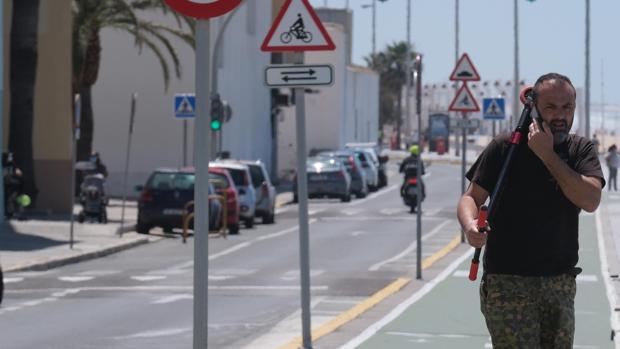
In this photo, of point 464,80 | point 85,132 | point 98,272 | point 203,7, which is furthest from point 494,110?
point 203,7

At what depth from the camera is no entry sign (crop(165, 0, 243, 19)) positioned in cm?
795

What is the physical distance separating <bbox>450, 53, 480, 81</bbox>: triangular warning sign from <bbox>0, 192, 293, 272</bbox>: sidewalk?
693cm

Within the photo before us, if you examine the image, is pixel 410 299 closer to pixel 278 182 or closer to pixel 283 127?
pixel 278 182

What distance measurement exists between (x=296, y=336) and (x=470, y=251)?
13.9 metres

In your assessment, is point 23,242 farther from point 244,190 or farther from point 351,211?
point 351,211

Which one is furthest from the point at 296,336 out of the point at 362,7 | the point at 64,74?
the point at 362,7

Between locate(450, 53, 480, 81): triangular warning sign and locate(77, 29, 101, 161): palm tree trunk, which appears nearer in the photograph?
locate(450, 53, 480, 81): triangular warning sign

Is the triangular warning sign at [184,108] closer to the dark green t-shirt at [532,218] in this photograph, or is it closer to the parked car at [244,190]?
the parked car at [244,190]

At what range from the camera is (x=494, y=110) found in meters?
35.4

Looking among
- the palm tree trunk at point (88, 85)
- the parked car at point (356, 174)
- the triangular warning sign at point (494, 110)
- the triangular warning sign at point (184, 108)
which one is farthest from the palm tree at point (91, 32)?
the triangular warning sign at point (494, 110)

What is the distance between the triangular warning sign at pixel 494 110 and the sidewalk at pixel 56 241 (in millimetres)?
7884

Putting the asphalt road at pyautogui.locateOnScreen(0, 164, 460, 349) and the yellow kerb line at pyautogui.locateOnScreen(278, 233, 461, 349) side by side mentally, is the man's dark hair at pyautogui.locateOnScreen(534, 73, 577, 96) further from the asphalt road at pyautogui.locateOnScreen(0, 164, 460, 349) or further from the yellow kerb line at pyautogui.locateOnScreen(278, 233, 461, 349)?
the asphalt road at pyautogui.locateOnScreen(0, 164, 460, 349)

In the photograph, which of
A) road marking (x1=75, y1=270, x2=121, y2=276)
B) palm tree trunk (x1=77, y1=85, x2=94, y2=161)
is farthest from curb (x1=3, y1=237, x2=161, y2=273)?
palm tree trunk (x1=77, y1=85, x2=94, y2=161)

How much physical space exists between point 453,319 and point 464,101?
13.2 meters
